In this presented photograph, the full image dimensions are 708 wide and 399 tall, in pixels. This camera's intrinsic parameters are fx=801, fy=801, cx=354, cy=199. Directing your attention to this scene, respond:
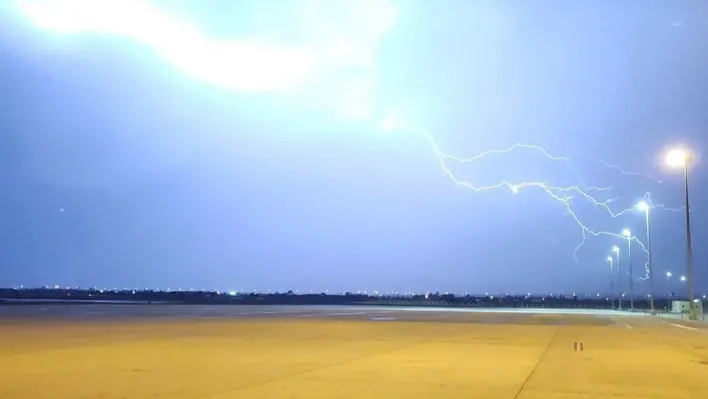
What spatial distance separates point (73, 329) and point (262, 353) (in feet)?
46.9

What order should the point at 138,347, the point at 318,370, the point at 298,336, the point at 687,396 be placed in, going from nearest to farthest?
1. the point at 687,396
2. the point at 318,370
3. the point at 138,347
4. the point at 298,336

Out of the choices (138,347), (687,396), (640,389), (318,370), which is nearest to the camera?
(687,396)

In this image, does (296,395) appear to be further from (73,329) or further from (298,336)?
(73,329)

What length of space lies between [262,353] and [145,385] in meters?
7.57

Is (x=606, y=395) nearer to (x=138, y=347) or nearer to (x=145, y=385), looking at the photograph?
(x=145, y=385)

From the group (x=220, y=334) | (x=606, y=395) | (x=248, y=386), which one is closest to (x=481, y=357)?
(x=606, y=395)

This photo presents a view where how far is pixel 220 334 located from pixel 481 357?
A: 12.5 m

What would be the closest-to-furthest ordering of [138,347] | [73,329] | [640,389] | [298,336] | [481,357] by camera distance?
[640,389]
[481,357]
[138,347]
[298,336]
[73,329]

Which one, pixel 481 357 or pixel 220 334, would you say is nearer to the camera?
pixel 481 357

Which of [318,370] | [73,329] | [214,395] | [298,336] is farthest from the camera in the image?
[73,329]

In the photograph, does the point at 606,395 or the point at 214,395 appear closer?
the point at 214,395

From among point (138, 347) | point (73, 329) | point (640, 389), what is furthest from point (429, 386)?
point (73, 329)

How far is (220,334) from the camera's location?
31.2 meters

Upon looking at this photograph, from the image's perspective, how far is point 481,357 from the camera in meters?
22.3
